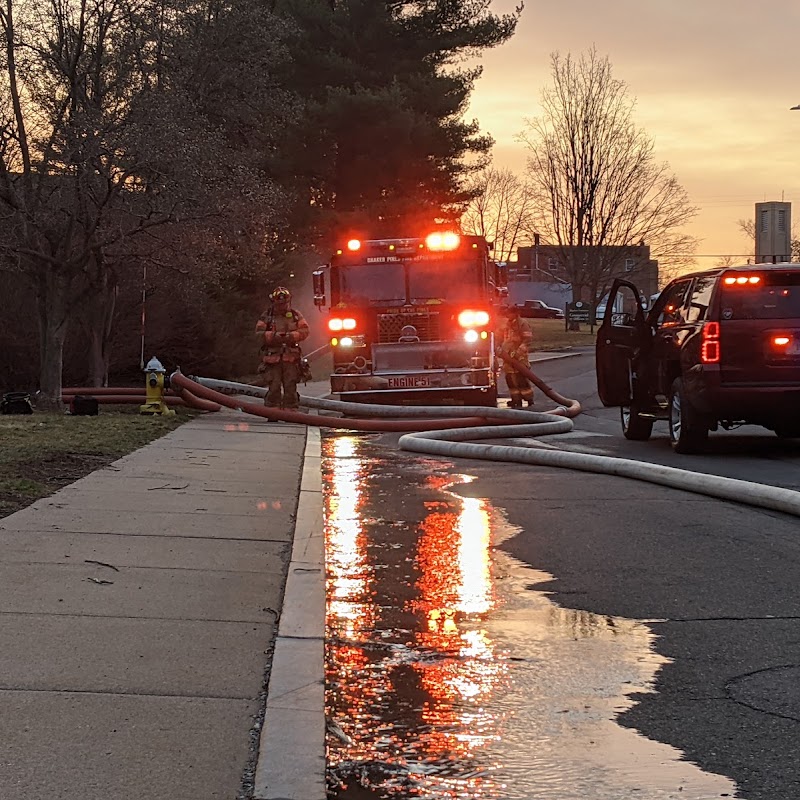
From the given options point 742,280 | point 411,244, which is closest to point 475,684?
point 742,280

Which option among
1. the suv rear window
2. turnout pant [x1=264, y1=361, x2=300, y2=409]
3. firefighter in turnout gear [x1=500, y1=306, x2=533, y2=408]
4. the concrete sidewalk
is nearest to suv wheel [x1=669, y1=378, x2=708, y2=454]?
the suv rear window

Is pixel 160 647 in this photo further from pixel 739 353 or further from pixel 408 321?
pixel 408 321

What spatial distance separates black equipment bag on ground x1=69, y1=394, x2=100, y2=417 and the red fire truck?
152 inches

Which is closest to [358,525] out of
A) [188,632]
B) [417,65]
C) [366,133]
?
[188,632]

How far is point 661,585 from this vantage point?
21.9 ft

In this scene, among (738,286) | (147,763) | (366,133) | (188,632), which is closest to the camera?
(147,763)

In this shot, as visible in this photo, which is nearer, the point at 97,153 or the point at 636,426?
the point at 636,426

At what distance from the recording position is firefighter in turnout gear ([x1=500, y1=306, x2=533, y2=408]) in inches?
816

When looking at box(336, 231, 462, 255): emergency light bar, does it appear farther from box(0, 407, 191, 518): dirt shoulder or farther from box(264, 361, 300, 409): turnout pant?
box(0, 407, 191, 518): dirt shoulder

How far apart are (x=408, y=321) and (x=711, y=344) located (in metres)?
8.13

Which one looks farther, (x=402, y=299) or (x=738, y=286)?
(x=402, y=299)

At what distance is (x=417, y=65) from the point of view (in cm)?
4125

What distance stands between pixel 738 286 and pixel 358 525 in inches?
224

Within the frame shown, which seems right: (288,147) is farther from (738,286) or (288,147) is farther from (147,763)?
(147,763)
